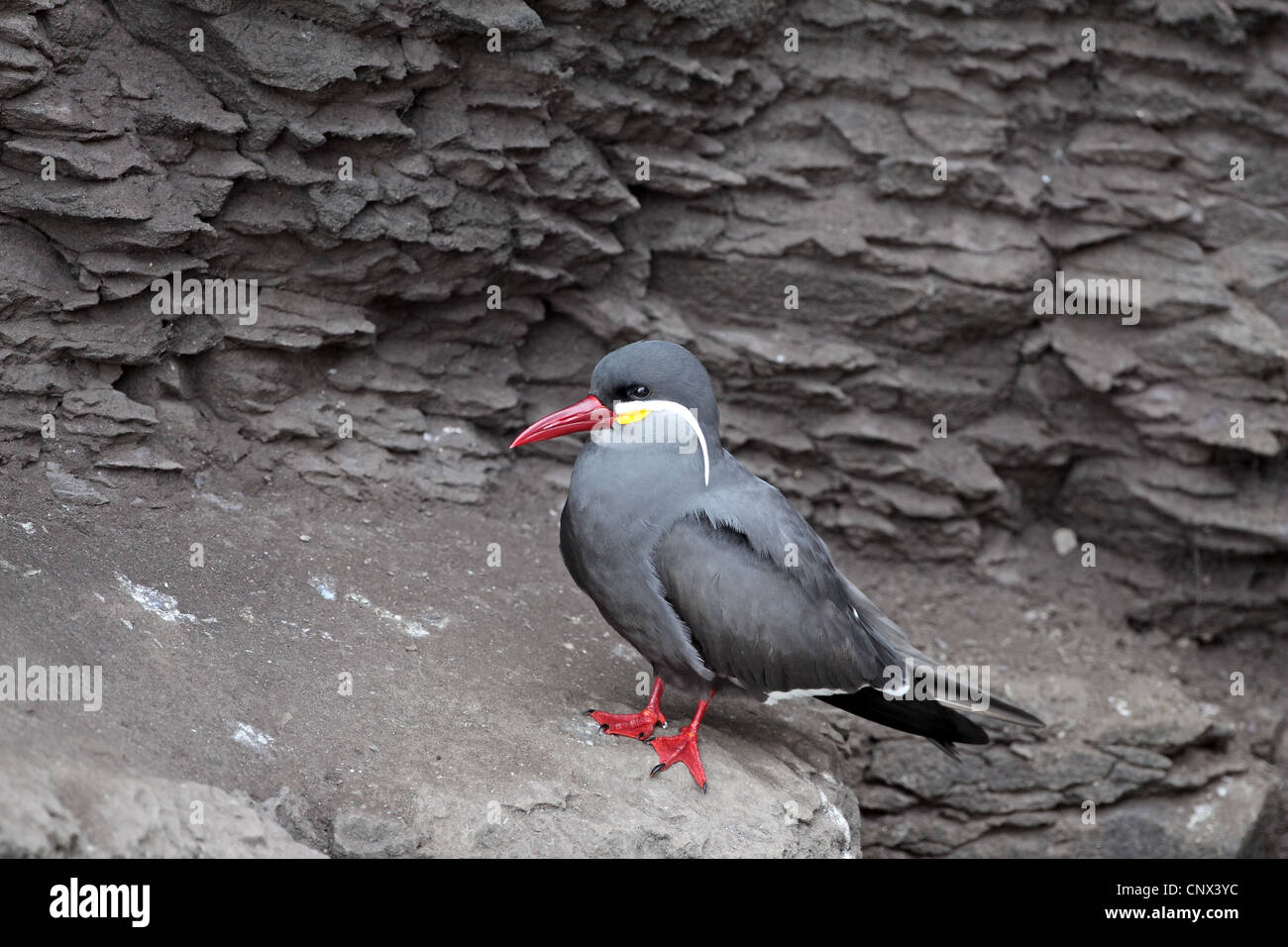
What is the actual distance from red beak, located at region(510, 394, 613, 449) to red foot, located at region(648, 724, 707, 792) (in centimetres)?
126

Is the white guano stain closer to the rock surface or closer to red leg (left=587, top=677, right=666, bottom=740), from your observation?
red leg (left=587, top=677, right=666, bottom=740)

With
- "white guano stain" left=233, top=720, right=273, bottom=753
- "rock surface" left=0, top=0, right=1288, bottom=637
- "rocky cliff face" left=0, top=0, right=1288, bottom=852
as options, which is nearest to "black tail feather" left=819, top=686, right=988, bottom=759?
"rocky cliff face" left=0, top=0, right=1288, bottom=852

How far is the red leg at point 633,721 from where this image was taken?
4898mm

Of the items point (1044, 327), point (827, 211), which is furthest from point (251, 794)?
point (1044, 327)

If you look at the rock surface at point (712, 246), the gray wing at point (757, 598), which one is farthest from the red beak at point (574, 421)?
the rock surface at point (712, 246)

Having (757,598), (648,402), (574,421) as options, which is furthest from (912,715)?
(574,421)

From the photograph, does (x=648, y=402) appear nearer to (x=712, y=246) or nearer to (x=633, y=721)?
(x=633, y=721)

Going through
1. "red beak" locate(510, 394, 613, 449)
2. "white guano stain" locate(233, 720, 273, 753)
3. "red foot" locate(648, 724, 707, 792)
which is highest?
"red beak" locate(510, 394, 613, 449)

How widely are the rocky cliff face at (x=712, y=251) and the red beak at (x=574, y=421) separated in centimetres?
180

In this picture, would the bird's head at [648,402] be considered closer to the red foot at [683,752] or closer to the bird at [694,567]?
the bird at [694,567]

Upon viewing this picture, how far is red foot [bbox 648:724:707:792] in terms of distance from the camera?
470cm

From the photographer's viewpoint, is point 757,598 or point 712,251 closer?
point 757,598

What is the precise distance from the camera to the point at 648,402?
4848 mm

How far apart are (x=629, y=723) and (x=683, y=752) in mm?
257
